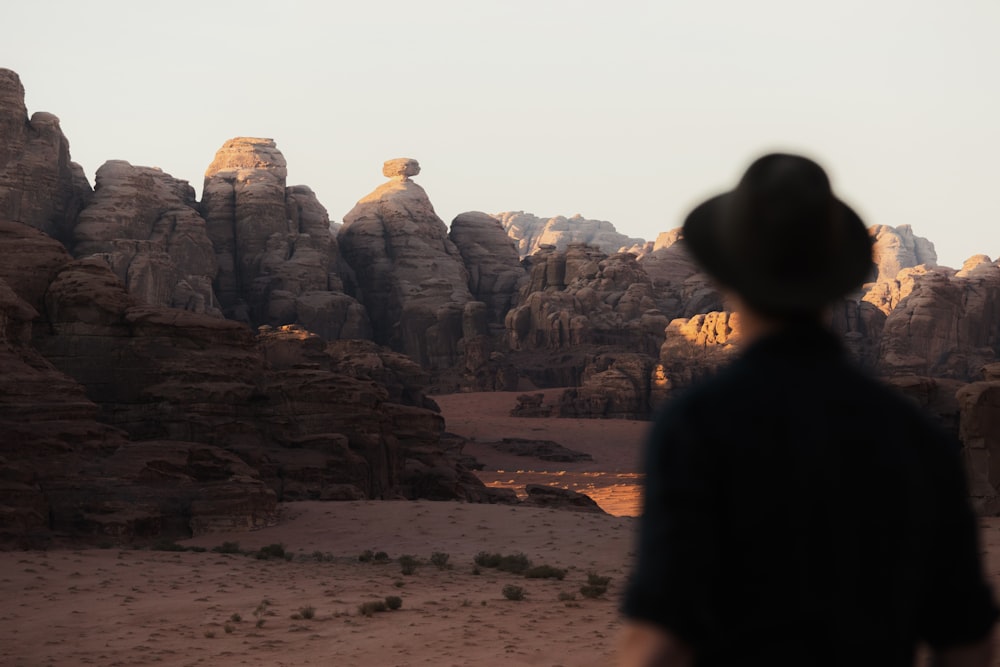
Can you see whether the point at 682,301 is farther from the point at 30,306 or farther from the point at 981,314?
the point at 30,306

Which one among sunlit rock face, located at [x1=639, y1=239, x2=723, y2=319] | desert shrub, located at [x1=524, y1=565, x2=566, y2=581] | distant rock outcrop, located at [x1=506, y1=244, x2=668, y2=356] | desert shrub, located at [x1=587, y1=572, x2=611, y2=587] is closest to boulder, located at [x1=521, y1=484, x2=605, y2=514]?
desert shrub, located at [x1=524, y1=565, x2=566, y2=581]

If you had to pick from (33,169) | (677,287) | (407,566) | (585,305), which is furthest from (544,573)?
(677,287)

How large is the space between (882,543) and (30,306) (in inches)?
1002

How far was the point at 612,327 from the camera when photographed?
65.1m

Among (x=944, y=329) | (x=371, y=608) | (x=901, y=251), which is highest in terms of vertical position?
(x=901, y=251)

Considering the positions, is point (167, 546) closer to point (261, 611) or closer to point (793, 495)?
point (261, 611)

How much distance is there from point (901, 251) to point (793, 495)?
159m

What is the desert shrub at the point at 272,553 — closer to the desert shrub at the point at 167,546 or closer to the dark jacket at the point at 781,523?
the desert shrub at the point at 167,546

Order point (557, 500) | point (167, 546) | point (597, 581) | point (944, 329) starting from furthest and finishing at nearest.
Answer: point (944, 329), point (557, 500), point (167, 546), point (597, 581)

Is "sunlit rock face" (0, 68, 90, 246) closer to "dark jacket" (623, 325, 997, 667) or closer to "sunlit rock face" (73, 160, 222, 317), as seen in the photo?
"sunlit rock face" (73, 160, 222, 317)

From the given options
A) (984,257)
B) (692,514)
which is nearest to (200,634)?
(692,514)

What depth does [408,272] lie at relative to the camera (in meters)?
73.9

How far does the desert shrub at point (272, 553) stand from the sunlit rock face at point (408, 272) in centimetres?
4849

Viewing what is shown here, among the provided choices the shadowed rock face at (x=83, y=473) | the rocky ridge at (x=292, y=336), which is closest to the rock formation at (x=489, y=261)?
the rocky ridge at (x=292, y=336)
